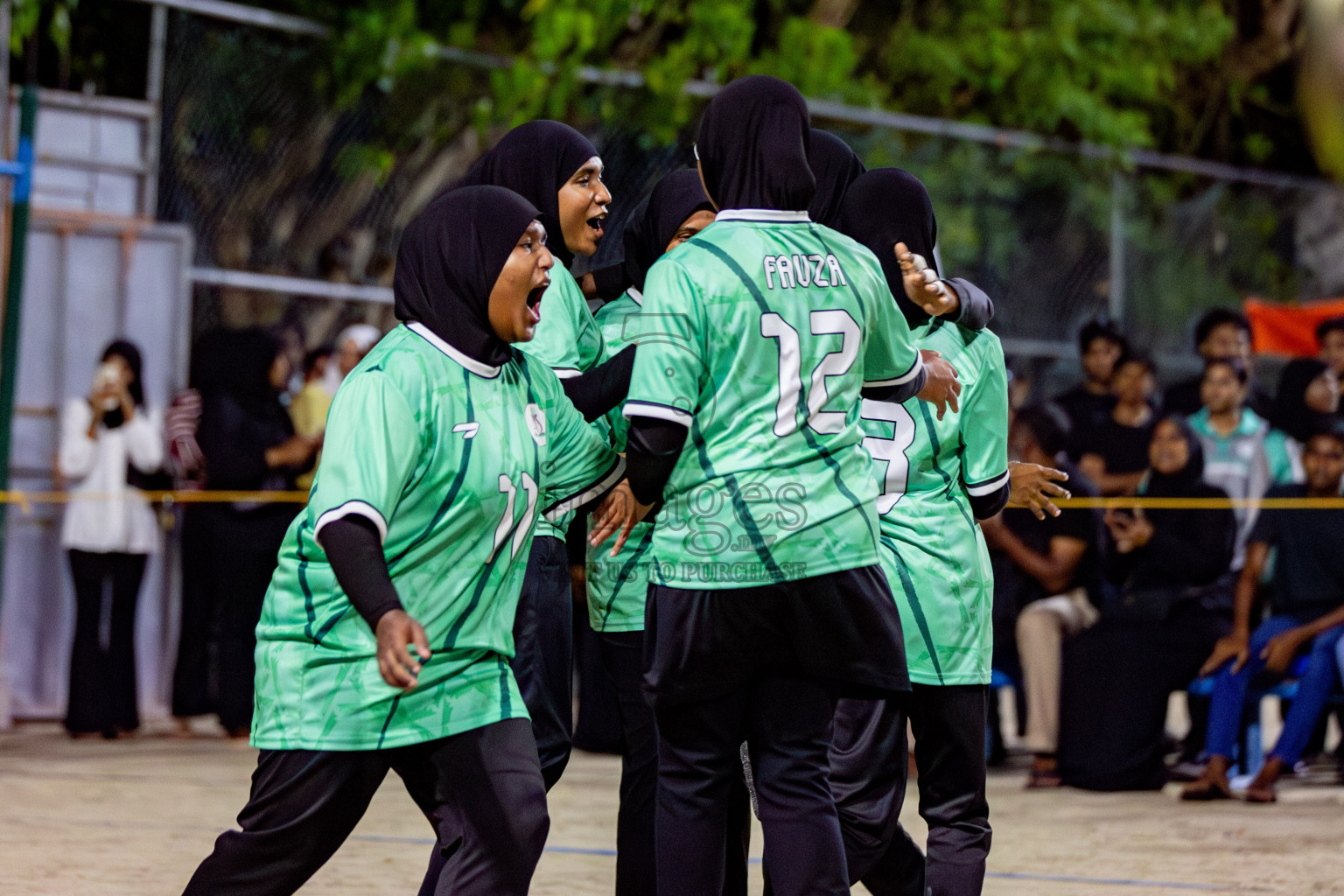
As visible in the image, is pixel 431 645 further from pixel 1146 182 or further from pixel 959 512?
pixel 1146 182

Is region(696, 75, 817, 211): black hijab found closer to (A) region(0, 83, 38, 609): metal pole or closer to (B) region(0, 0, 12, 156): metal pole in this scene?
(A) region(0, 83, 38, 609): metal pole

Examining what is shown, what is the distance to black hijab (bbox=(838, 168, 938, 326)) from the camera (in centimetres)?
471

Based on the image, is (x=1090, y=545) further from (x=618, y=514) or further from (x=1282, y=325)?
(x=618, y=514)

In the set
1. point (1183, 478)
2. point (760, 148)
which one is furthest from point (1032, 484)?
point (1183, 478)

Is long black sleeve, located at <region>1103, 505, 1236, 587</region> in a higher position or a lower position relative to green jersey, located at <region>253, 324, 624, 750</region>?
lower

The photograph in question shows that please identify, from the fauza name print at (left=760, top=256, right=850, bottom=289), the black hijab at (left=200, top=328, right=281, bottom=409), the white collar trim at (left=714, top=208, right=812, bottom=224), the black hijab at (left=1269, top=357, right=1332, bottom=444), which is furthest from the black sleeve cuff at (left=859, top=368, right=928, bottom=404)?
the black hijab at (left=200, top=328, right=281, bottom=409)

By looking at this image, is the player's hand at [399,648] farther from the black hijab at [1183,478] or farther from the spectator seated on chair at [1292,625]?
the black hijab at [1183,478]

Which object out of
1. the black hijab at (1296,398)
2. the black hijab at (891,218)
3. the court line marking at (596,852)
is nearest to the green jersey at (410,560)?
the black hijab at (891,218)

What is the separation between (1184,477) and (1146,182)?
15.0 ft

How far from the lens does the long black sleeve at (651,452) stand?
155 inches

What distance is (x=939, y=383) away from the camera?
4426mm

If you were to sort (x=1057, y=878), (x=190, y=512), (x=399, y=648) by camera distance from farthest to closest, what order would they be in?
1. (x=190, y=512)
2. (x=1057, y=878)
3. (x=399, y=648)

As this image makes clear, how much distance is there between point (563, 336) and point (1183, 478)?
5450 millimetres

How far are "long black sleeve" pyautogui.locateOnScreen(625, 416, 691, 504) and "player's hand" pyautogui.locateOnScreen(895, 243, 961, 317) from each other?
81 centimetres
